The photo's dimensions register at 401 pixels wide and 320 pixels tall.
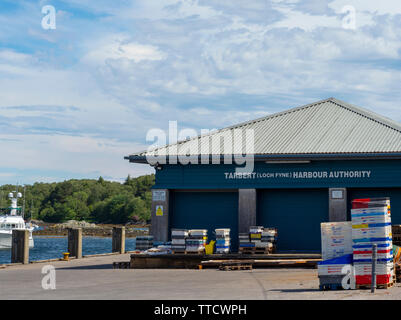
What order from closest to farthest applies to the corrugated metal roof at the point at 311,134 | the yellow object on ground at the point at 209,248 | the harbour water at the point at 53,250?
the yellow object on ground at the point at 209,248, the corrugated metal roof at the point at 311,134, the harbour water at the point at 53,250

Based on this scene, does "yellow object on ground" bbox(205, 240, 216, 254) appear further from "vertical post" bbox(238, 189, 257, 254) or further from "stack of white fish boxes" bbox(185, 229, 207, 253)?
"vertical post" bbox(238, 189, 257, 254)

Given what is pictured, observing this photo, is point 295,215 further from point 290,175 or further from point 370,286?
point 370,286

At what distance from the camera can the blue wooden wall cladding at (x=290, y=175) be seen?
29453 mm

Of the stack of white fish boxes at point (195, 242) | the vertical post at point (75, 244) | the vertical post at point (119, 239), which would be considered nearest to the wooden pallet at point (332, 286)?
the stack of white fish boxes at point (195, 242)

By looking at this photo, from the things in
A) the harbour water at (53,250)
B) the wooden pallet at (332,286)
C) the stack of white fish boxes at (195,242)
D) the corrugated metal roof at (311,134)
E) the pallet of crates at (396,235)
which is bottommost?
the harbour water at (53,250)

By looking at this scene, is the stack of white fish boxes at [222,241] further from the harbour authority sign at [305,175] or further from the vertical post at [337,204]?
the vertical post at [337,204]

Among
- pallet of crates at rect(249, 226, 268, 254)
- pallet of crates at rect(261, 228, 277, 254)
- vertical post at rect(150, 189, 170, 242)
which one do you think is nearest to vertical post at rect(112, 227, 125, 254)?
vertical post at rect(150, 189, 170, 242)

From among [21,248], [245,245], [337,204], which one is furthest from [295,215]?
[21,248]

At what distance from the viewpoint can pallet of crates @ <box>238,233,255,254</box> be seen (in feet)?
93.1

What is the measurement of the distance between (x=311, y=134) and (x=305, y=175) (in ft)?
10.2

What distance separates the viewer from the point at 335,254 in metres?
18.7

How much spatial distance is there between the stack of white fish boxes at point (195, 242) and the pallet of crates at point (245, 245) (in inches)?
64.0
